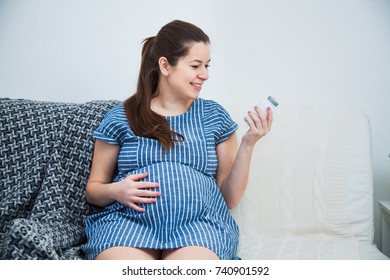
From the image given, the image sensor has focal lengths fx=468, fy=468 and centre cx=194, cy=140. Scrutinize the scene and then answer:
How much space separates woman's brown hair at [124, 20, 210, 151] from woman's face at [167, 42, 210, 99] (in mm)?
14

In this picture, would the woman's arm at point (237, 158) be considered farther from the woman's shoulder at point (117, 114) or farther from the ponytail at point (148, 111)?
the woman's shoulder at point (117, 114)

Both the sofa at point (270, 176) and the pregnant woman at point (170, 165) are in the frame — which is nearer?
the pregnant woman at point (170, 165)

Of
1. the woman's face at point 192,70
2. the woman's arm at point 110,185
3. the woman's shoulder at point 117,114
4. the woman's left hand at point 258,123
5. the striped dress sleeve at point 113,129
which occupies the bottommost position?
the woman's arm at point 110,185

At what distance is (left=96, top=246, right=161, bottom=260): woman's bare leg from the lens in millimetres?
1019

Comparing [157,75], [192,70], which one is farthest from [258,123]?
[157,75]

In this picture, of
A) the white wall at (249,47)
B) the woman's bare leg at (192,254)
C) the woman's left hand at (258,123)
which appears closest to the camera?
the woman's bare leg at (192,254)

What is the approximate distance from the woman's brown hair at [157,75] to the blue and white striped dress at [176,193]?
2cm

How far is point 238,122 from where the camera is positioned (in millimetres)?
A: 1406

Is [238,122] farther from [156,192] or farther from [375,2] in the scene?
[375,2]

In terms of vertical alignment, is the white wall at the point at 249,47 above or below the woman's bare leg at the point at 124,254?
above

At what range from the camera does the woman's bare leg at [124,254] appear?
102 centimetres

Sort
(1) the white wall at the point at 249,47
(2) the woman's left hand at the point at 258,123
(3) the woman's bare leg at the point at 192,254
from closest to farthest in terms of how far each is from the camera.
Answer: (3) the woman's bare leg at the point at 192,254 < (2) the woman's left hand at the point at 258,123 < (1) the white wall at the point at 249,47

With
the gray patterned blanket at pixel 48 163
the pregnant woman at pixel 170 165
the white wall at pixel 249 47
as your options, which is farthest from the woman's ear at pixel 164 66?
the white wall at pixel 249 47
